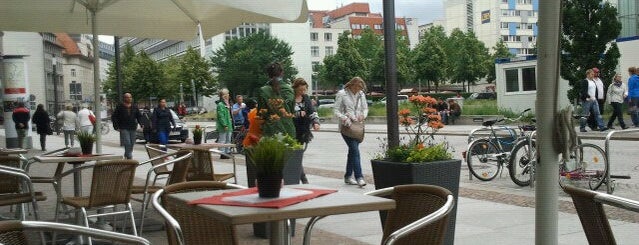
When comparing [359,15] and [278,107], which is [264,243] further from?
[359,15]

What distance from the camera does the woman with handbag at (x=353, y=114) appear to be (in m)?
10.8

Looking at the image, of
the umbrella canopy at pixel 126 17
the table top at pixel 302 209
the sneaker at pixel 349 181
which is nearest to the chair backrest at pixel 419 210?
the table top at pixel 302 209

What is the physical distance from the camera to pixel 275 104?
716 cm

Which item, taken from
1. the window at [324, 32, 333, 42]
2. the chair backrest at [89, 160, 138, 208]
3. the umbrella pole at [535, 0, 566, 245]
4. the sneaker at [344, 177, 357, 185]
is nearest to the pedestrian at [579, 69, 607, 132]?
the sneaker at [344, 177, 357, 185]

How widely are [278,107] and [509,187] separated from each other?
4742 millimetres

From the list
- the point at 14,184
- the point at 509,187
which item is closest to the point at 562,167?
the point at 509,187

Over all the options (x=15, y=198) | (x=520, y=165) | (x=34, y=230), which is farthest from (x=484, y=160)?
(x=34, y=230)

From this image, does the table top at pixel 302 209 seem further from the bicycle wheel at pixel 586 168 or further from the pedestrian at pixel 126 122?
the pedestrian at pixel 126 122

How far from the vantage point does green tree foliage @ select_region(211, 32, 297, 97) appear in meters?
96.4

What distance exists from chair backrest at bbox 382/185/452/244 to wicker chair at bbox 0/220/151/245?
1344mm

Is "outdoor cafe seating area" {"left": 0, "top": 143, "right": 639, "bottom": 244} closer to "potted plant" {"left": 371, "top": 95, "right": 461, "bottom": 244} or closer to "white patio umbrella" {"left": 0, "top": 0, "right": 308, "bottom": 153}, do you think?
"potted plant" {"left": 371, "top": 95, "right": 461, "bottom": 244}

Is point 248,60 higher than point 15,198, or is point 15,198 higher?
point 248,60

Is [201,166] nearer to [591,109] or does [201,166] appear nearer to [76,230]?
[76,230]

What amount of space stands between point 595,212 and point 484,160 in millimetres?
8548
